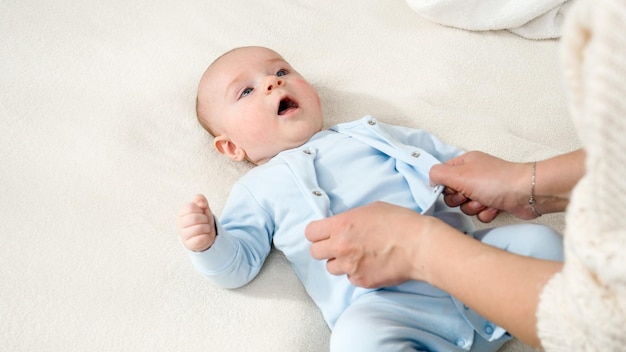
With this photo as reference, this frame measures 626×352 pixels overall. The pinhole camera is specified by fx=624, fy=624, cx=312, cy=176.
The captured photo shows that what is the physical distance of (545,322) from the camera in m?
0.69

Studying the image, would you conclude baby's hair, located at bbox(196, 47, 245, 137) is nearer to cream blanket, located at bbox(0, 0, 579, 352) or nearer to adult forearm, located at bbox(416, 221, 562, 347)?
cream blanket, located at bbox(0, 0, 579, 352)

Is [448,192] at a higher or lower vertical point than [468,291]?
lower

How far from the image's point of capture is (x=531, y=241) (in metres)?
1.06

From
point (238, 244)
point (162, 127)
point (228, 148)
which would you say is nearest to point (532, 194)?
point (238, 244)

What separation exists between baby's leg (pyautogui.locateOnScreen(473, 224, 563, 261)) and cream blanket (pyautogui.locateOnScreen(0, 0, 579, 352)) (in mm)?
280

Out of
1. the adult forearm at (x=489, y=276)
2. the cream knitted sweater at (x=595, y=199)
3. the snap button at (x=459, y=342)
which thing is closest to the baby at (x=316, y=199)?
the snap button at (x=459, y=342)

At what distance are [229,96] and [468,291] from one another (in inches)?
30.4

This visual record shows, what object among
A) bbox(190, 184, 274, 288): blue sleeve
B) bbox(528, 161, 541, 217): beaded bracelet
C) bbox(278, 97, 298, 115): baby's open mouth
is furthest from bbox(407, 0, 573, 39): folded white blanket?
bbox(190, 184, 274, 288): blue sleeve

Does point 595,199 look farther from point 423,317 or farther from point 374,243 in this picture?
point 423,317

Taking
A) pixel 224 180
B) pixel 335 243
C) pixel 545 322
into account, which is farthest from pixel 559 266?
pixel 224 180

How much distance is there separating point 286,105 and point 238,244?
0.36 metres

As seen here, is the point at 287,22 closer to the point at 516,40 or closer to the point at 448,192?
the point at 516,40

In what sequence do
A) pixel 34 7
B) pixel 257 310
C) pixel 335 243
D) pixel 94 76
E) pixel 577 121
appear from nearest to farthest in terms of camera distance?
pixel 577 121
pixel 335 243
pixel 257 310
pixel 94 76
pixel 34 7

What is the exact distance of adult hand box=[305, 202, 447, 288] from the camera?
94 centimetres
